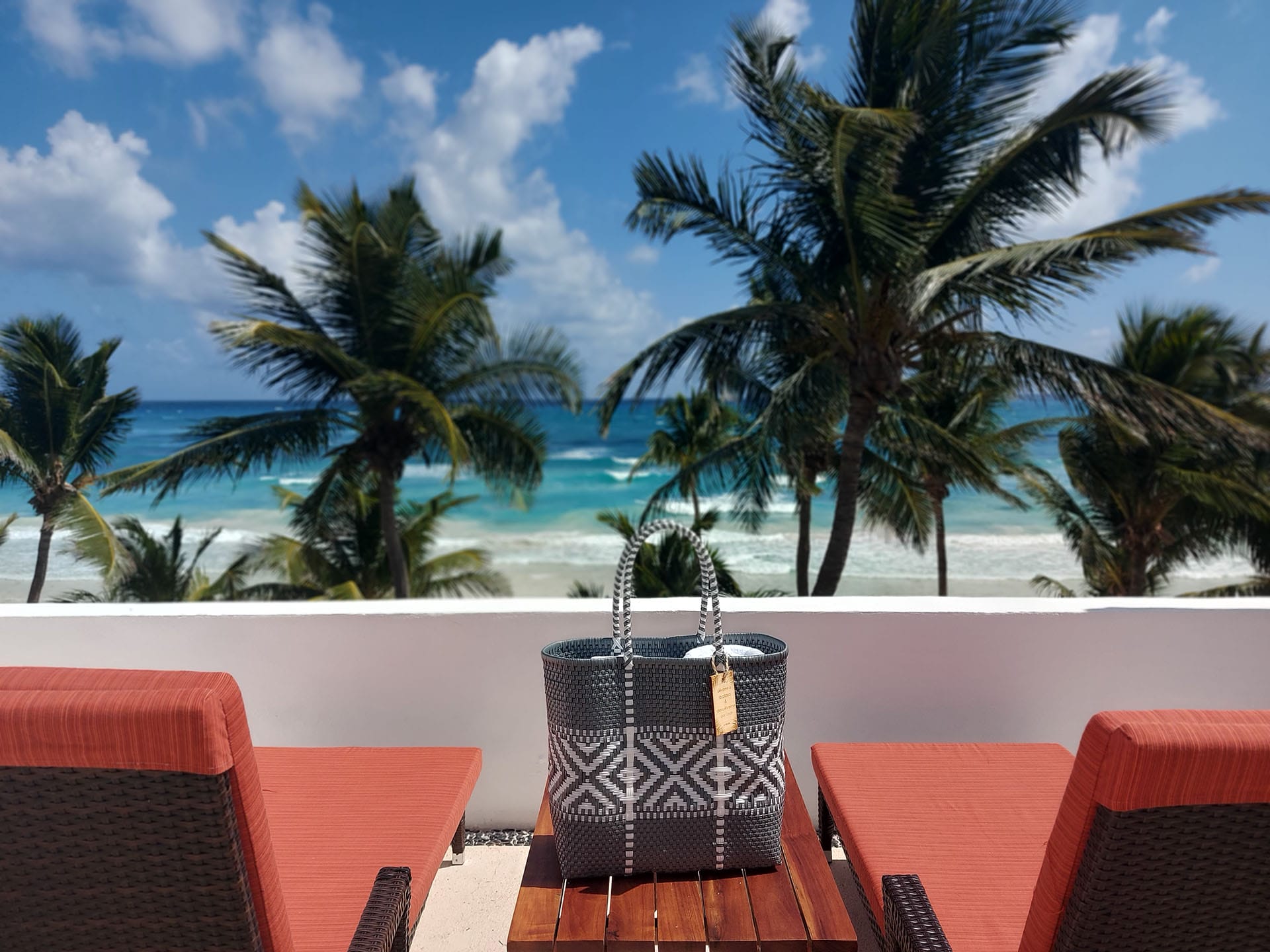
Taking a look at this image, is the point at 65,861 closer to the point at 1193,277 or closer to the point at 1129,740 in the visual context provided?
the point at 1129,740

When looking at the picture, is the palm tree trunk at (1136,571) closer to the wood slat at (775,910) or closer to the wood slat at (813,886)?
the wood slat at (813,886)

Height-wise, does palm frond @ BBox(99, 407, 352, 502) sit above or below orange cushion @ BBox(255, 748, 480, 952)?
above

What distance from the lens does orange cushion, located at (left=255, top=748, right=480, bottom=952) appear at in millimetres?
1366

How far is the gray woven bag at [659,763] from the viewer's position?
134 cm

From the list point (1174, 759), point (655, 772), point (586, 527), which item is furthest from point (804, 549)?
point (586, 527)

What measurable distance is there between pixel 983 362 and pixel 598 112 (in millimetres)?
34314

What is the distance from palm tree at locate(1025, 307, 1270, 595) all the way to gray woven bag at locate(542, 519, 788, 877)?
33.2 feet

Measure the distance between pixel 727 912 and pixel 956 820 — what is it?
1.98ft

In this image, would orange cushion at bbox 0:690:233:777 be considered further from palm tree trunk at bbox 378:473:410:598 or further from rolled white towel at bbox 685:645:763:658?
palm tree trunk at bbox 378:473:410:598

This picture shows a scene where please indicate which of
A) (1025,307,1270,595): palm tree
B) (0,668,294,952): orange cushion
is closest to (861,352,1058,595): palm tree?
(1025,307,1270,595): palm tree

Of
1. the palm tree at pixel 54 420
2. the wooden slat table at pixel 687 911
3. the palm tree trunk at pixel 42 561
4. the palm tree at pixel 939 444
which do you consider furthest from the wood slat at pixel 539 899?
the palm tree trunk at pixel 42 561

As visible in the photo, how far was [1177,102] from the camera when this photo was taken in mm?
6812

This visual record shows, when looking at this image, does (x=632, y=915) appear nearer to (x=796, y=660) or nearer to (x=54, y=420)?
(x=796, y=660)

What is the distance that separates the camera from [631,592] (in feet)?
4.94
